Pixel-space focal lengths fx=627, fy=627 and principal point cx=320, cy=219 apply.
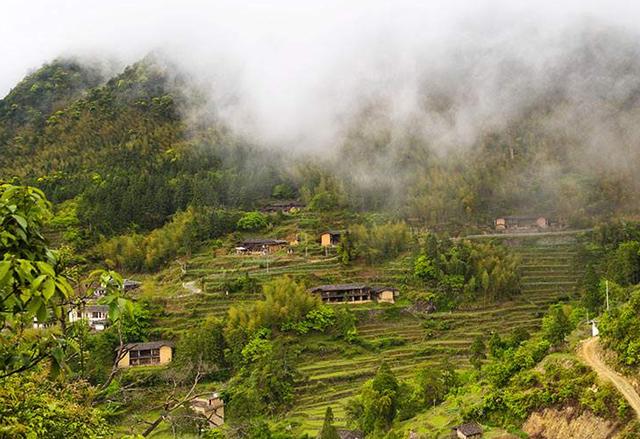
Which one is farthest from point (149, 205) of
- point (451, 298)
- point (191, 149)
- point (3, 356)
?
point (3, 356)

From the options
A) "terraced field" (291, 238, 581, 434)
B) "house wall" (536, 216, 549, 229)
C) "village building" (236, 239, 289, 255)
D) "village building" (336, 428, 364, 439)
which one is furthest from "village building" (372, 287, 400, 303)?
"house wall" (536, 216, 549, 229)

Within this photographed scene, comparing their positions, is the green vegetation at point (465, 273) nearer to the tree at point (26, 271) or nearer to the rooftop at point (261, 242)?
the rooftop at point (261, 242)

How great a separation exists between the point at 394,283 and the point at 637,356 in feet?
70.7

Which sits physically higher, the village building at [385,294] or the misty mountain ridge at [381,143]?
the misty mountain ridge at [381,143]

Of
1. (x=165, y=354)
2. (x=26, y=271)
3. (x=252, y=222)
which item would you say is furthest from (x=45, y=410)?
(x=252, y=222)

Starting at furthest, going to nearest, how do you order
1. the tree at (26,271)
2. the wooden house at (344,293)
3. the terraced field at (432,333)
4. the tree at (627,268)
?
the wooden house at (344,293) → the tree at (627,268) → the terraced field at (432,333) → the tree at (26,271)

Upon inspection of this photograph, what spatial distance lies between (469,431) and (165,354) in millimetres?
16561

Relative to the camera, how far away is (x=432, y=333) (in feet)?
99.8

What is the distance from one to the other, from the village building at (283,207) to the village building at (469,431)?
33.5 metres

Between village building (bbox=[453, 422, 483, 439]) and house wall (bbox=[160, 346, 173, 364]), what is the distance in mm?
15868

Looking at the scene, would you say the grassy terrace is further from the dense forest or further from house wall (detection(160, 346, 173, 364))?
house wall (detection(160, 346, 173, 364))

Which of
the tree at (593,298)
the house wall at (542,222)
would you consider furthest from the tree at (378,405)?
the house wall at (542,222)

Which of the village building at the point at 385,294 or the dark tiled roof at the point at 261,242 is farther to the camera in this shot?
the dark tiled roof at the point at 261,242

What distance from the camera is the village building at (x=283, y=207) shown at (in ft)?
163
